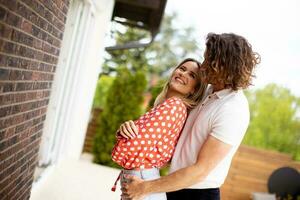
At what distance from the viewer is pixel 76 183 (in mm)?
5117

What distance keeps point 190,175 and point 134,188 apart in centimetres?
29

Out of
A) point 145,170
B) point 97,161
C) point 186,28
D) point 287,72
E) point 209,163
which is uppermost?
point 186,28

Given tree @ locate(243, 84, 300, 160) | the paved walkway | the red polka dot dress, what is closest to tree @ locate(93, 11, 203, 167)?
the paved walkway

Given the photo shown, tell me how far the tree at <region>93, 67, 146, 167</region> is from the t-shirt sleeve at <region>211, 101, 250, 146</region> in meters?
5.29

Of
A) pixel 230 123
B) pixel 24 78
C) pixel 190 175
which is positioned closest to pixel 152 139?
pixel 190 175

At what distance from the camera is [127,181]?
201 centimetres

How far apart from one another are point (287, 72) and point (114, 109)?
10999 mm

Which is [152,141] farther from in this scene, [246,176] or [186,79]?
[246,176]

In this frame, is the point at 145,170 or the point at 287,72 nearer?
the point at 145,170

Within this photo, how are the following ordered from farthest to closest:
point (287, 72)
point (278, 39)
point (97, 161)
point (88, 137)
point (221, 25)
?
point (221, 25)
point (278, 39)
point (287, 72)
point (88, 137)
point (97, 161)

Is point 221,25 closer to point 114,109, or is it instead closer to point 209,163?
point 114,109

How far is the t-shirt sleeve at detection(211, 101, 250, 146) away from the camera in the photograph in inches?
70.5

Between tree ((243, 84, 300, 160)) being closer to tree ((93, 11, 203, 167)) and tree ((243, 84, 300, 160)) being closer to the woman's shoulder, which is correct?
tree ((93, 11, 203, 167))

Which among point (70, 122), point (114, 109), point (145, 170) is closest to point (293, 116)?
point (114, 109)
